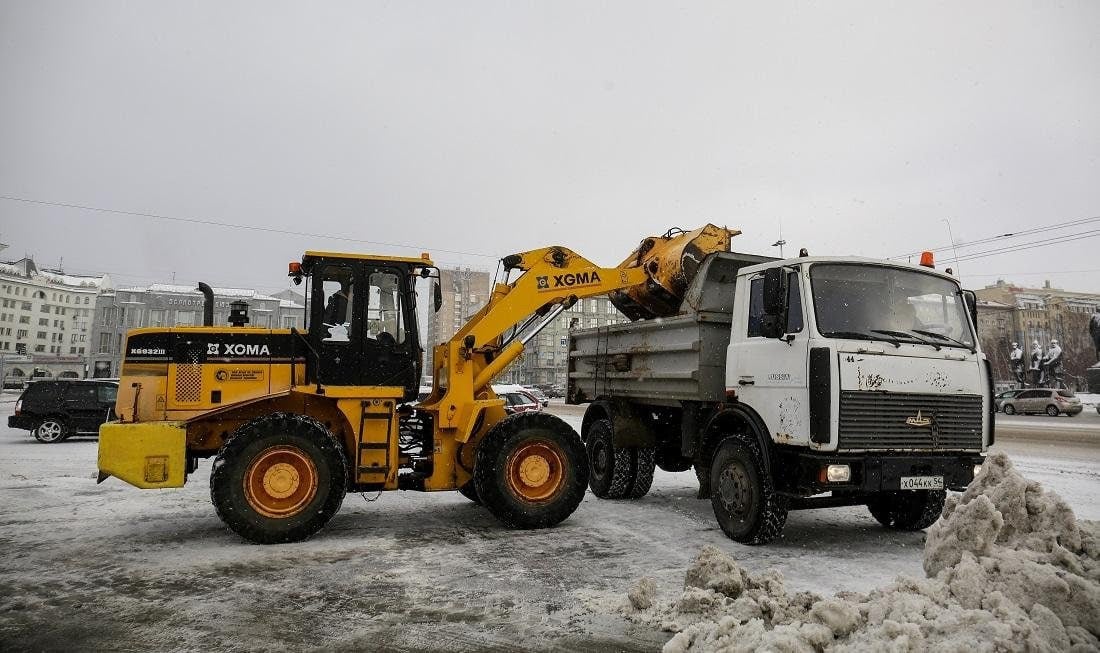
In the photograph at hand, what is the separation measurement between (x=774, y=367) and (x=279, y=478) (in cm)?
462

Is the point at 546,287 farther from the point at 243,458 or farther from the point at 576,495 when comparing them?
the point at 243,458

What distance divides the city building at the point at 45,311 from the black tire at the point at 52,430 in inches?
3538

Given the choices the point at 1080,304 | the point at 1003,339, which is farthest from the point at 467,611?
the point at 1080,304

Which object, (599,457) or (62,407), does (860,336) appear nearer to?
(599,457)

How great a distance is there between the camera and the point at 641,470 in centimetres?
860

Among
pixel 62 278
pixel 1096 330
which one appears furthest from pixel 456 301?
pixel 62 278

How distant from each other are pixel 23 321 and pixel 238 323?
121 m

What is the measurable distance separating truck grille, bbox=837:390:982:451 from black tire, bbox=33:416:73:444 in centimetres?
1878

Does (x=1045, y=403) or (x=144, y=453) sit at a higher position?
(x=1045, y=403)

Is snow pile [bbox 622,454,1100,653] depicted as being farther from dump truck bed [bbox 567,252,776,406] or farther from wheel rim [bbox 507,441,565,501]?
wheel rim [bbox 507,441,565,501]

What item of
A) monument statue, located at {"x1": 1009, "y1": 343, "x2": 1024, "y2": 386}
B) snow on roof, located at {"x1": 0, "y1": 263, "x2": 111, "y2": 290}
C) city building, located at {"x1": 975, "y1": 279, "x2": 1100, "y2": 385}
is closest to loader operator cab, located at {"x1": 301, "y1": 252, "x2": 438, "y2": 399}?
monument statue, located at {"x1": 1009, "y1": 343, "x2": 1024, "y2": 386}

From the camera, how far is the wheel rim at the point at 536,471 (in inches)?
271

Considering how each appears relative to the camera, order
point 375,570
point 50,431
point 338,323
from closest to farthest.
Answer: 1. point 375,570
2. point 338,323
3. point 50,431

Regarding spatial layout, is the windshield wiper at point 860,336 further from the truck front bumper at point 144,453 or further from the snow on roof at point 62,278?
the snow on roof at point 62,278
